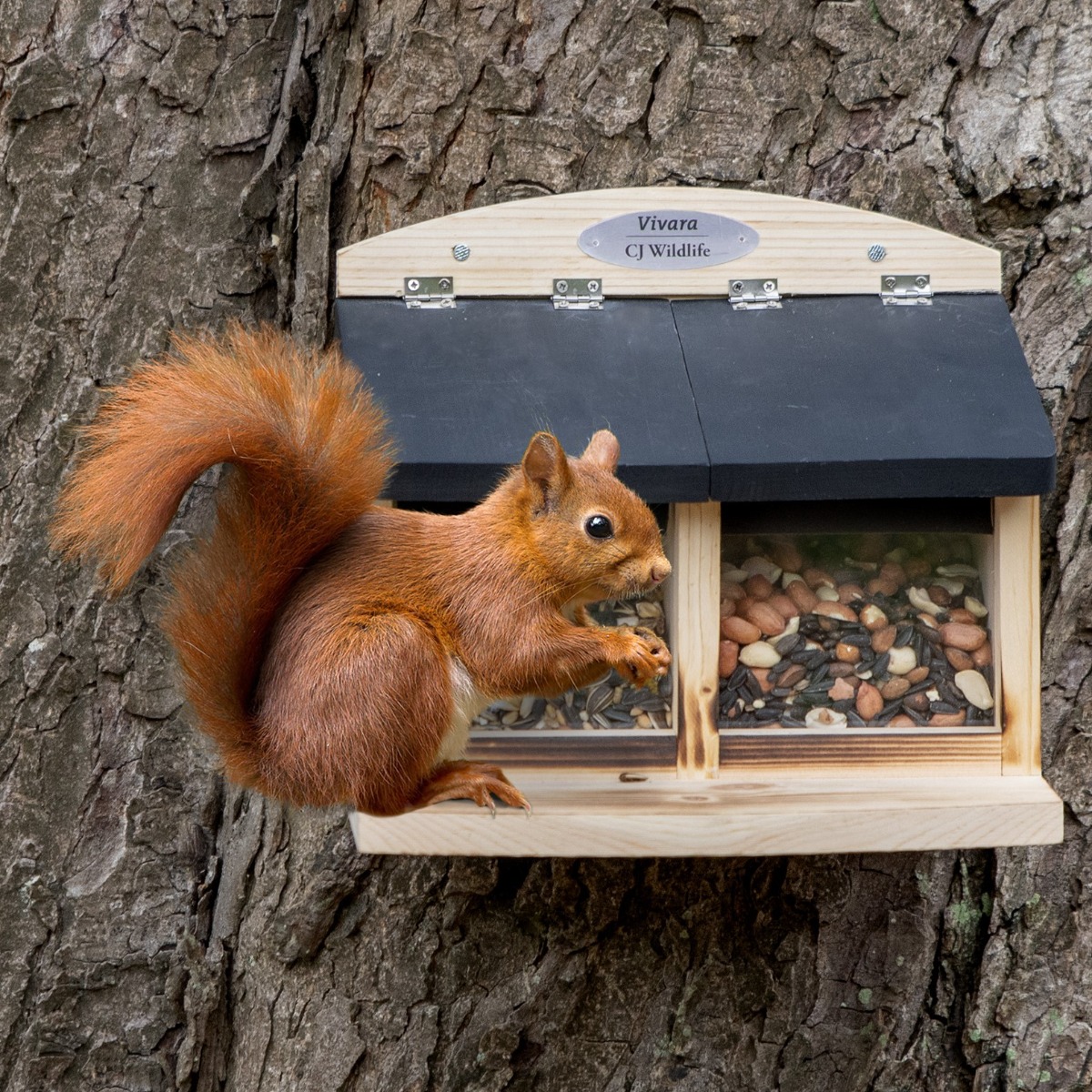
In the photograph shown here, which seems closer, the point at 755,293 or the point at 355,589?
the point at 355,589

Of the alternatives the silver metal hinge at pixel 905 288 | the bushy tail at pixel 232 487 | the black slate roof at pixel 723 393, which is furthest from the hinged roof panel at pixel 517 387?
the silver metal hinge at pixel 905 288

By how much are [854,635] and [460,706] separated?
1.63ft

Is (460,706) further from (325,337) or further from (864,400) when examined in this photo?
(325,337)

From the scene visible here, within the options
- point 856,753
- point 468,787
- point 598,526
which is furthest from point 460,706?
point 856,753

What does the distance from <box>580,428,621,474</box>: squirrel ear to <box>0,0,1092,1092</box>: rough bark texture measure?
24.8 inches

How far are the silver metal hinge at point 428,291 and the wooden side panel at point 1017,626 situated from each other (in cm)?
65

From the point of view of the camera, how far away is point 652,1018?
1844mm

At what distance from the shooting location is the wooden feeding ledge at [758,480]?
1.36m

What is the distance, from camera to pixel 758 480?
1357mm

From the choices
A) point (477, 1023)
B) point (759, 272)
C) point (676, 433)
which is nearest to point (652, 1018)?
point (477, 1023)

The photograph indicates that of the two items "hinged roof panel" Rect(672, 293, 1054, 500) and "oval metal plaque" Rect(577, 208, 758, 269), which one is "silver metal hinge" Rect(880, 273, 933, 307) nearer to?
"hinged roof panel" Rect(672, 293, 1054, 500)

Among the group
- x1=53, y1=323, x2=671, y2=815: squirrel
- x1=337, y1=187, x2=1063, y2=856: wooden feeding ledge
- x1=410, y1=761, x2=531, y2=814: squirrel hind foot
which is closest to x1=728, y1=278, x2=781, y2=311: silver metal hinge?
x1=337, y1=187, x2=1063, y2=856: wooden feeding ledge

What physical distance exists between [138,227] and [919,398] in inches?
41.6

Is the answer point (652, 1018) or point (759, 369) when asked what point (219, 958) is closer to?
point (652, 1018)
